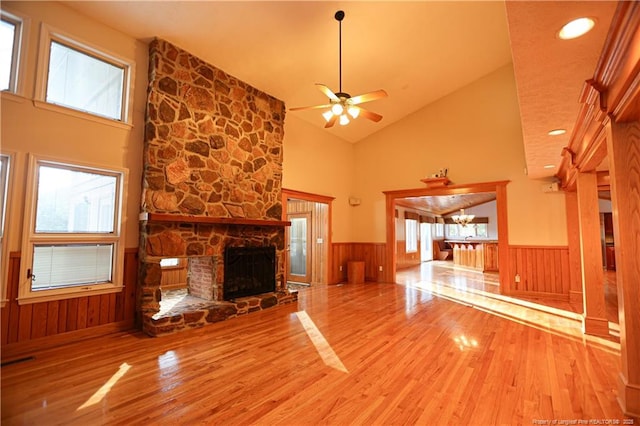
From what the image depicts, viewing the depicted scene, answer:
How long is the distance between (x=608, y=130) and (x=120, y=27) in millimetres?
5139

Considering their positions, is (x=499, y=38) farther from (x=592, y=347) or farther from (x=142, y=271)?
(x=142, y=271)

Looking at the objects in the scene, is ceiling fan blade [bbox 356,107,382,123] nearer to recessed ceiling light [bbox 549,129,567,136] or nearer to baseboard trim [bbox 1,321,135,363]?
recessed ceiling light [bbox 549,129,567,136]

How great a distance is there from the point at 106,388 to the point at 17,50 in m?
3.43

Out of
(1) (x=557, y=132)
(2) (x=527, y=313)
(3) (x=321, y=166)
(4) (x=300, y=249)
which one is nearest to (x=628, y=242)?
(1) (x=557, y=132)

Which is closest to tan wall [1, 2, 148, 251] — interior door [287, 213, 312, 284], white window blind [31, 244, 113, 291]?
white window blind [31, 244, 113, 291]

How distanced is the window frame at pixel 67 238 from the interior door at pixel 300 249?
4.38 m

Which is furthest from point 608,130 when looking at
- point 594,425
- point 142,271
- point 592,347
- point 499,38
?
point 142,271

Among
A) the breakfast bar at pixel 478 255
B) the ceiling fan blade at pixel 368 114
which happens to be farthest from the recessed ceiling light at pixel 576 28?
the breakfast bar at pixel 478 255

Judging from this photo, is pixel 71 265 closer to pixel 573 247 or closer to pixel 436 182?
pixel 436 182

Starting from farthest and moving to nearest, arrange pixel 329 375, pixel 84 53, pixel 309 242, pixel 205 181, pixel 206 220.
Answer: pixel 309 242 → pixel 205 181 → pixel 206 220 → pixel 84 53 → pixel 329 375

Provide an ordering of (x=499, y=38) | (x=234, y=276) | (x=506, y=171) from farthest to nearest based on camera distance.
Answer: (x=506, y=171)
(x=499, y=38)
(x=234, y=276)

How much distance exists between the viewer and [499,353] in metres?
3.11

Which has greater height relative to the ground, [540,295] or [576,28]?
[576,28]

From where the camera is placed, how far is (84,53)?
3.66 meters
